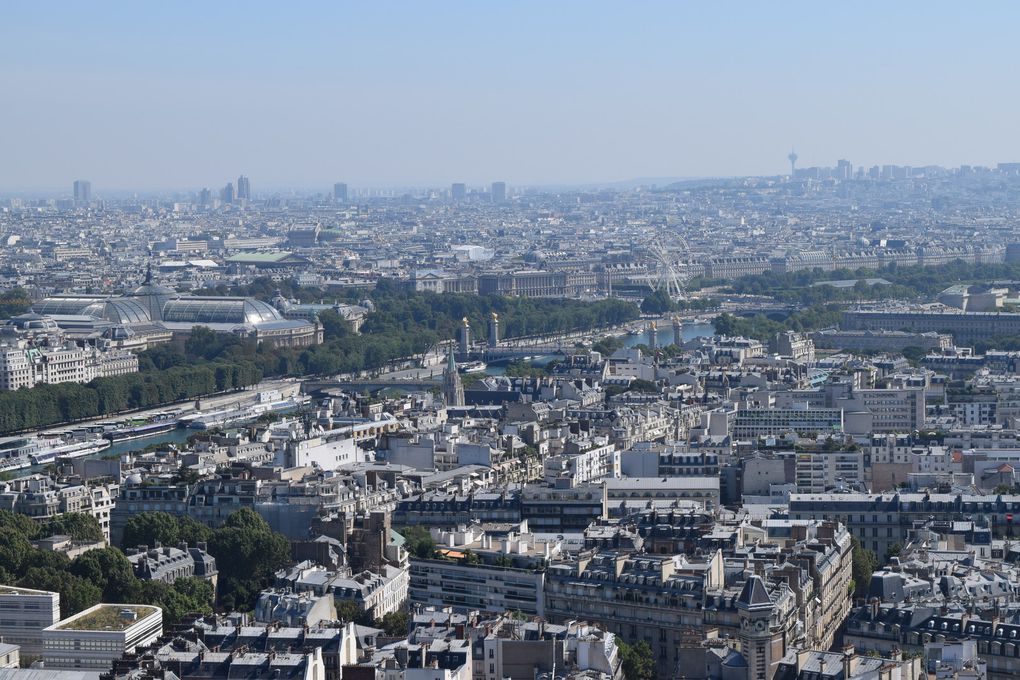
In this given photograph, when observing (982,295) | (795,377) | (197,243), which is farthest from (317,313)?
(197,243)

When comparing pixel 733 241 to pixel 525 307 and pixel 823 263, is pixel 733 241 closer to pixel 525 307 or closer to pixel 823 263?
pixel 823 263

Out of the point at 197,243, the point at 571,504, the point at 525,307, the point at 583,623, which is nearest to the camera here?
the point at 583,623

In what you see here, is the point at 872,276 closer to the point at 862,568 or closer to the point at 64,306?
the point at 64,306

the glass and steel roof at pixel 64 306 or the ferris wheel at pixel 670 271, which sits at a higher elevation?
the glass and steel roof at pixel 64 306

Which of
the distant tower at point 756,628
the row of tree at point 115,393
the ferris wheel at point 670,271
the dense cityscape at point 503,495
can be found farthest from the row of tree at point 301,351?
the distant tower at point 756,628

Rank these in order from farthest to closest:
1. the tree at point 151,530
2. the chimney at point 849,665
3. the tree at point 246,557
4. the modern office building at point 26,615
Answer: the tree at point 151,530
the tree at point 246,557
the modern office building at point 26,615
the chimney at point 849,665

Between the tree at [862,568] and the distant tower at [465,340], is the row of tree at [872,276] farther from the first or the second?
the tree at [862,568]
